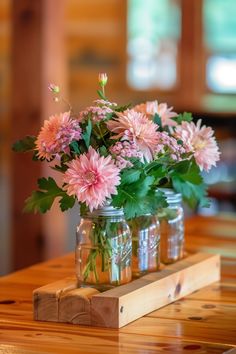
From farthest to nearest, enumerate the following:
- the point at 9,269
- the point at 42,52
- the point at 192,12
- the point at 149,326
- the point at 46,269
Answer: the point at 192,12
the point at 9,269
the point at 42,52
the point at 46,269
the point at 149,326

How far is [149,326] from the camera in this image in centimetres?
192

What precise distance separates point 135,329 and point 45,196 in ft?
1.11

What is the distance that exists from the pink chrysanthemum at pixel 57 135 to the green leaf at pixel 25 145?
0.09m

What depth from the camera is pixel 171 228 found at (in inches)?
91.0

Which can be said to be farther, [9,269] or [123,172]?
[9,269]

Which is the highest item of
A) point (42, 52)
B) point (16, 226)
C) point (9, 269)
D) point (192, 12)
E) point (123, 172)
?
point (192, 12)

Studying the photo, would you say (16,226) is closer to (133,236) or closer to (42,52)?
(42,52)

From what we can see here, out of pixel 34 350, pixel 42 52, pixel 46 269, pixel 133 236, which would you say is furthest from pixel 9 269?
pixel 34 350

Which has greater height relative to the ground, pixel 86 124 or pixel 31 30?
pixel 31 30

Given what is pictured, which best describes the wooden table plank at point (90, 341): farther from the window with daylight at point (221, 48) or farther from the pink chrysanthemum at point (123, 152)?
Result: the window with daylight at point (221, 48)

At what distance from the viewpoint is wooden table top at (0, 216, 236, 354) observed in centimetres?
176

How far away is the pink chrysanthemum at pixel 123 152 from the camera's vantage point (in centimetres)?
188

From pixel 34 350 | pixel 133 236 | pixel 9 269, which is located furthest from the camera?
pixel 9 269

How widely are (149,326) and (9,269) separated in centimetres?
350
